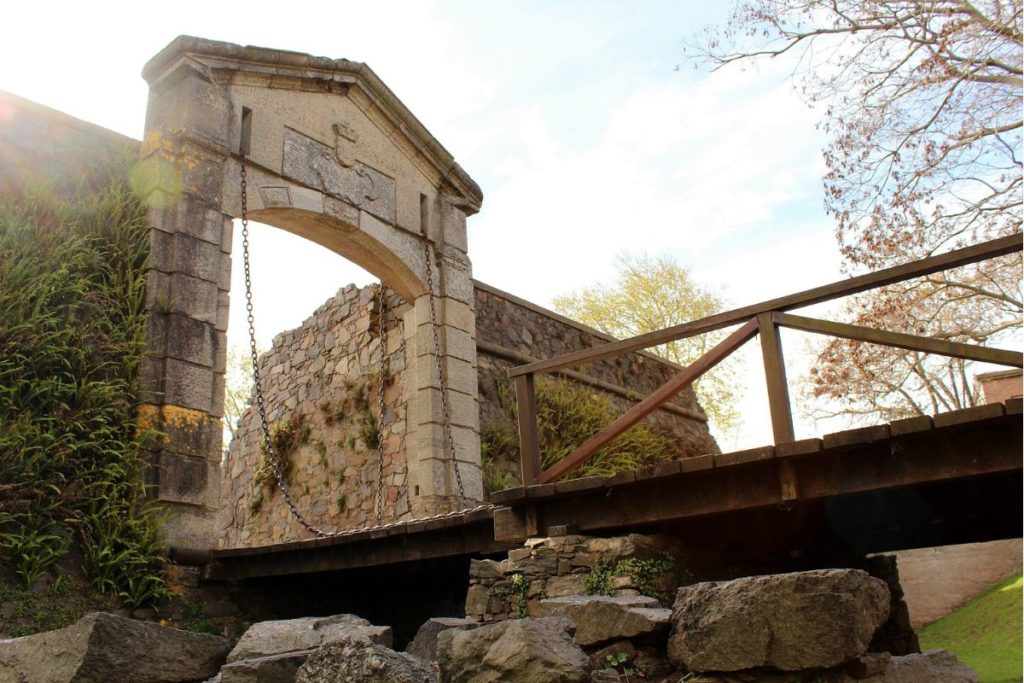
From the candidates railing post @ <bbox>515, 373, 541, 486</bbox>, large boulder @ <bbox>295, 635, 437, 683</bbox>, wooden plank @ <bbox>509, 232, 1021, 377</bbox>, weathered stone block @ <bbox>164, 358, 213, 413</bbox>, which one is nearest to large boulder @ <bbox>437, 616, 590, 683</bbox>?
large boulder @ <bbox>295, 635, 437, 683</bbox>

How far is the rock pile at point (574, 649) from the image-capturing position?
3496 mm

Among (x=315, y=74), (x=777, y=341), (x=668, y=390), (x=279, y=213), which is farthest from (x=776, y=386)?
(x=315, y=74)

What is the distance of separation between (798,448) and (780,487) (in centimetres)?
28

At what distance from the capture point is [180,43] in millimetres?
7594

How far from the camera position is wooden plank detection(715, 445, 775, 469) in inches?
174

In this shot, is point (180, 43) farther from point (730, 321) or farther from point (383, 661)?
point (383, 661)

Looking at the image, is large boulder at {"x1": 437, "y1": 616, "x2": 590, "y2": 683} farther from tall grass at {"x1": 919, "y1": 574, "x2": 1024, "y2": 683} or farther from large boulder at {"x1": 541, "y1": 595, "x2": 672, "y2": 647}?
tall grass at {"x1": 919, "y1": 574, "x2": 1024, "y2": 683}

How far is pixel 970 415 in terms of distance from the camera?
402cm

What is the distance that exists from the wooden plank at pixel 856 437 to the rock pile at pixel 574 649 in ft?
2.46

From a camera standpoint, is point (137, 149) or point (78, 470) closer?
point (78, 470)

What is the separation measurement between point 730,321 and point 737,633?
1821mm

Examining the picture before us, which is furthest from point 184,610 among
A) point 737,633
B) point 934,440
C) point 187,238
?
point 934,440

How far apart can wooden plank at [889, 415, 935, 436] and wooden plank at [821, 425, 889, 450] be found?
0.11 feet

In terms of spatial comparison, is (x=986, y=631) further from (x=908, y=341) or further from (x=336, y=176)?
(x=336, y=176)
